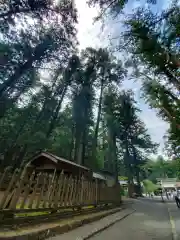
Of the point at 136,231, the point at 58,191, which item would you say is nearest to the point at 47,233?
the point at 58,191

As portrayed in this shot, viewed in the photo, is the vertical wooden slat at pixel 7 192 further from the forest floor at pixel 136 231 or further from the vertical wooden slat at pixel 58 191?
the vertical wooden slat at pixel 58 191

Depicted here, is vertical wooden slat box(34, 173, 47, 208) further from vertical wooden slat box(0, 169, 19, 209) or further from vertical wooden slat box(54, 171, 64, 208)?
vertical wooden slat box(0, 169, 19, 209)

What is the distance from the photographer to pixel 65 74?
2323 centimetres

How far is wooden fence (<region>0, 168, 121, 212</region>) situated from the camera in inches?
151

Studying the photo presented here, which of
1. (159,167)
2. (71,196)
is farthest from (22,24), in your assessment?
(159,167)

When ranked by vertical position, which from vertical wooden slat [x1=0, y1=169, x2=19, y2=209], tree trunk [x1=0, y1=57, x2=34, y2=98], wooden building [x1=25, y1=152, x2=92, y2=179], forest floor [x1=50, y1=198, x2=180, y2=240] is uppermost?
tree trunk [x1=0, y1=57, x2=34, y2=98]

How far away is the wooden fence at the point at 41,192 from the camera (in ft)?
12.6

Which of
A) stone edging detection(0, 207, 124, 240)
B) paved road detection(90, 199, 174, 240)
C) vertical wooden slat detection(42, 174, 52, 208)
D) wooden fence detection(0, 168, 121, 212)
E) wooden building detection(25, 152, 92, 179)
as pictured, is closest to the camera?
stone edging detection(0, 207, 124, 240)

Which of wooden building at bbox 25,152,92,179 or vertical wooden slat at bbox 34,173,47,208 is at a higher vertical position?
wooden building at bbox 25,152,92,179

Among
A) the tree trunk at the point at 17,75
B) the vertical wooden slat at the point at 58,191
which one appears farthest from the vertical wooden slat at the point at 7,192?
the tree trunk at the point at 17,75

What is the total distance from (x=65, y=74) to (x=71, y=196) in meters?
18.7

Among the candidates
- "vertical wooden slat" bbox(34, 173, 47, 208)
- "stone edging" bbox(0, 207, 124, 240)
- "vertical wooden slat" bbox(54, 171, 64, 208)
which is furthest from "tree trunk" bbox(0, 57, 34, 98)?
"stone edging" bbox(0, 207, 124, 240)

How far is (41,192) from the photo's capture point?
4.83 m

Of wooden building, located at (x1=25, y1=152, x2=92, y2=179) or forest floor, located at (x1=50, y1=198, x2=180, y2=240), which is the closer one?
forest floor, located at (x1=50, y1=198, x2=180, y2=240)
